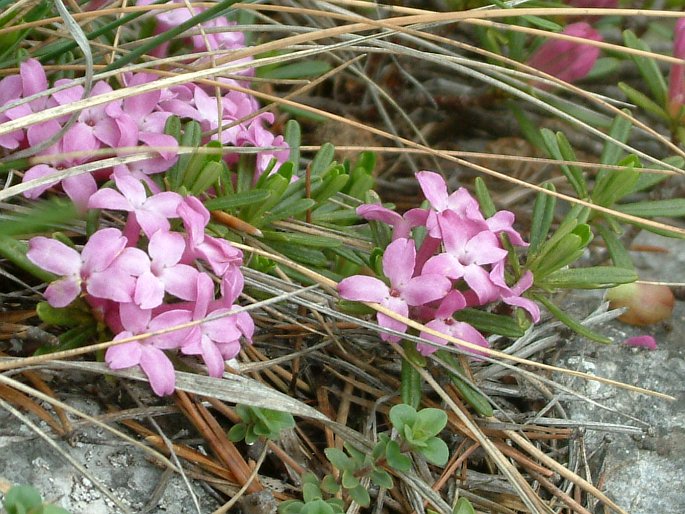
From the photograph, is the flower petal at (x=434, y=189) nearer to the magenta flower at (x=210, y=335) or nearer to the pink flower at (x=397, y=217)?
the pink flower at (x=397, y=217)

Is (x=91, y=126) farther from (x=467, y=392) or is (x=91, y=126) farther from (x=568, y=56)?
(x=568, y=56)

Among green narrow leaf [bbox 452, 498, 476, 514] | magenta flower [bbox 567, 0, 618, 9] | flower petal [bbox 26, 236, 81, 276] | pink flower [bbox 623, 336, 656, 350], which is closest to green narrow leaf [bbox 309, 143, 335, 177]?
flower petal [bbox 26, 236, 81, 276]

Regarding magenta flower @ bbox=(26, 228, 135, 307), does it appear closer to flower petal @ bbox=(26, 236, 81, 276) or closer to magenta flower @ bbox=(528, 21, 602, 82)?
flower petal @ bbox=(26, 236, 81, 276)

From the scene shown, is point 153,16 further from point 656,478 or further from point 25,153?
point 656,478

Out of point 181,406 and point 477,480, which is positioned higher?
point 181,406

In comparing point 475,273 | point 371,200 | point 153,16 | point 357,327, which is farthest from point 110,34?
point 475,273

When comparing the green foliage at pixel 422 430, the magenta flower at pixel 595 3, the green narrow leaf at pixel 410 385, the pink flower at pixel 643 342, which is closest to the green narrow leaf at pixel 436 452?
the green foliage at pixel 422 430

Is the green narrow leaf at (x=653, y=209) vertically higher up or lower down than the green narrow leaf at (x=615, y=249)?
higher up
